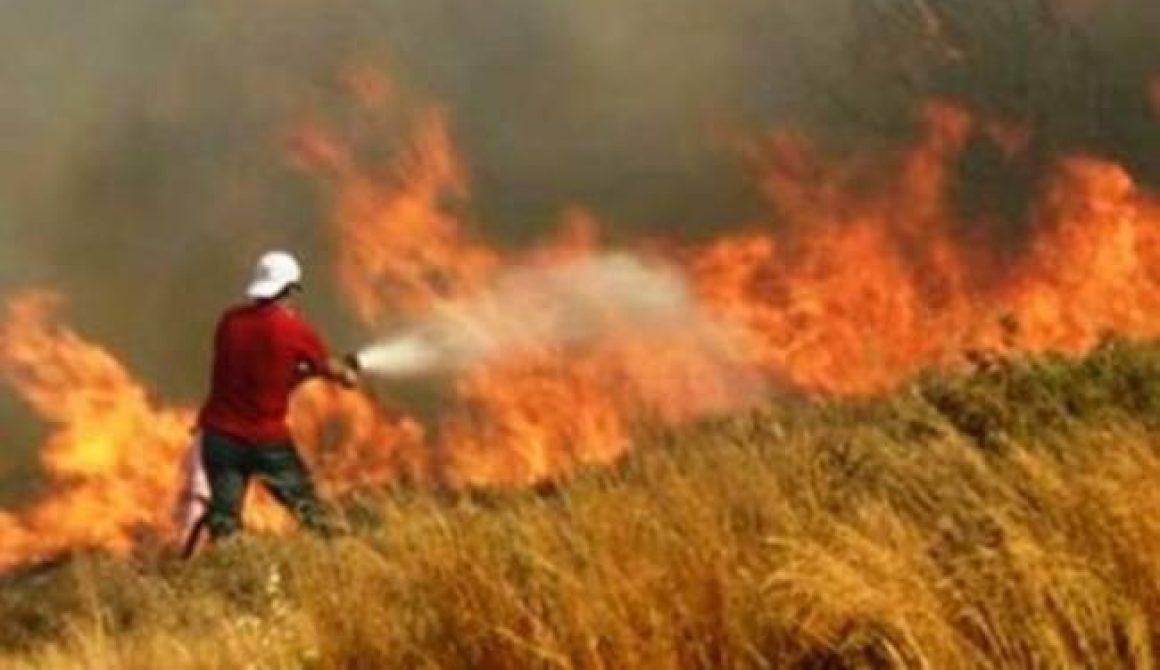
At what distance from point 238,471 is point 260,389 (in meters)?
0.48

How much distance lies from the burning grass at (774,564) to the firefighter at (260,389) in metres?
4.64

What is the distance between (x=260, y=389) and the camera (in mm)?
13000

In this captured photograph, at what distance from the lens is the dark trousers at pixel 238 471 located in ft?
42.6

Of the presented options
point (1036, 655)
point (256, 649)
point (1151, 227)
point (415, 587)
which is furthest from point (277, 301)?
point (1151, 227)

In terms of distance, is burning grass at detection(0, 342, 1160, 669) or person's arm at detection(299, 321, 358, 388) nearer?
burning grass at detection(0, 342, 1160, 669)

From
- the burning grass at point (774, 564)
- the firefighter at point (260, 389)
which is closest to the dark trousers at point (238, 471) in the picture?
the firefighter at point (260, 389)

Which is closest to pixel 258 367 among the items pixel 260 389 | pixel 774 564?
pixel 260 389

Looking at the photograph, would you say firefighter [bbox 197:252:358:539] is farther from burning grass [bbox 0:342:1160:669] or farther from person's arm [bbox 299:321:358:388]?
burning grass [bbox 0:342:1160:669]

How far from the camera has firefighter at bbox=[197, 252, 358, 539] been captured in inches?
505

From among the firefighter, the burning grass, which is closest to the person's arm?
the firefighter

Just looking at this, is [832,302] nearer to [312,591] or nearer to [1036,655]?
[312,591]

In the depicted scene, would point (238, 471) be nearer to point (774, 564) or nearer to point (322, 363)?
point (322, 363)

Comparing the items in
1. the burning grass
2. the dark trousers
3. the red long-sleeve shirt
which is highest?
the red long-sleeve shirt

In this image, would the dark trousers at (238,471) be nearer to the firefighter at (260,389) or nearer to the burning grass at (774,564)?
the firefighter at (260,389)
